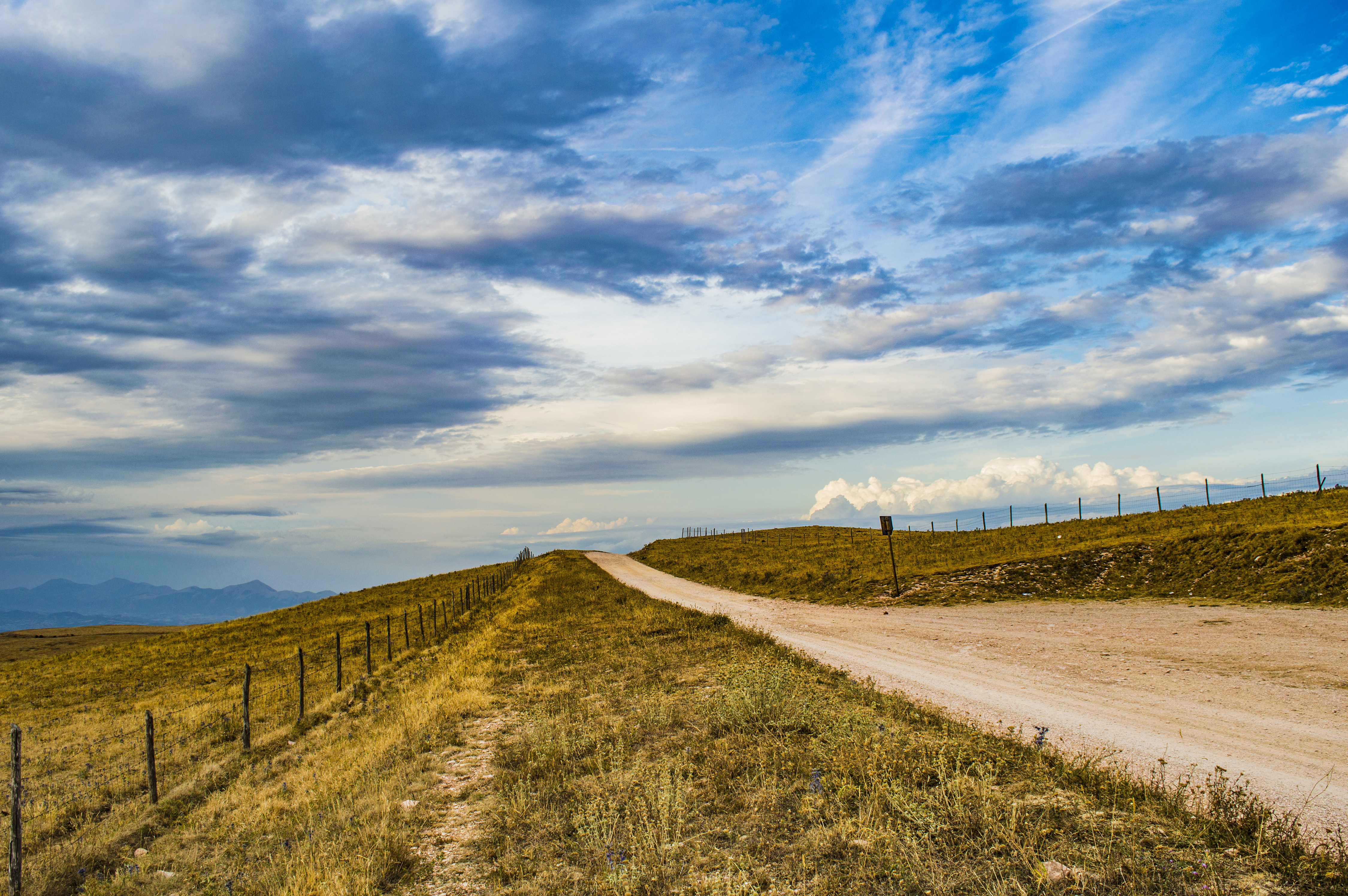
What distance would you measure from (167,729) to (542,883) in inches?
1000

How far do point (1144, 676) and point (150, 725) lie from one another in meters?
21.9

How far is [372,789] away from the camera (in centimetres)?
1043

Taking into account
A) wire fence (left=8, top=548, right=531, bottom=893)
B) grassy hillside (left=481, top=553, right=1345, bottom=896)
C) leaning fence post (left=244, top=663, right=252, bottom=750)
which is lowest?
wire fence (left=8, top=548, right=531, bottom=893)

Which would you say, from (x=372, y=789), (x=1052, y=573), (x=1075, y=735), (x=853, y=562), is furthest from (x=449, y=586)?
(x=1075, y=735)

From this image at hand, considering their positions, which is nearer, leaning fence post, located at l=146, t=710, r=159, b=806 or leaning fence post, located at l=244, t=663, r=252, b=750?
leaning fence post, located at l=146, t=710, r=159, b=806

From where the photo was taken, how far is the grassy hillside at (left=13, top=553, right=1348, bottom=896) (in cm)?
605

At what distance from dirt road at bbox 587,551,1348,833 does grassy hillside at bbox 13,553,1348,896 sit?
121 centimetres

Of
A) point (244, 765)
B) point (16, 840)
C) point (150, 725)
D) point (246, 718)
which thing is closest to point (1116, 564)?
point (244, 765)

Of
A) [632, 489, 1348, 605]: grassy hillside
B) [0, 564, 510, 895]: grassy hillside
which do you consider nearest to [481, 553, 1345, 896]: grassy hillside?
[0, 564, 510, 895]: grassy hillside

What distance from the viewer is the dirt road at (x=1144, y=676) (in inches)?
356

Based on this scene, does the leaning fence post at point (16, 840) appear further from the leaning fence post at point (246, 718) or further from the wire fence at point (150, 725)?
the leaning fence post at point (246, 718)

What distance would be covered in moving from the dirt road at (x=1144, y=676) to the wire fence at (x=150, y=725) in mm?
14851

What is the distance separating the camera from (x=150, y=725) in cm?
1522

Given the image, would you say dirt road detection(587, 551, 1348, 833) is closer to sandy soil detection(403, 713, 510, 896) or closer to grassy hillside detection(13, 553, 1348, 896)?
grassy hillside detection(13, 553, 1348, 896)
